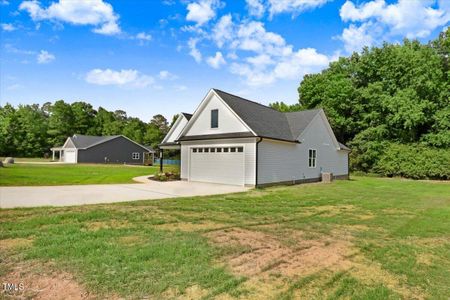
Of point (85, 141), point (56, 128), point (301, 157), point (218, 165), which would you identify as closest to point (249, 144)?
point (218, 165)

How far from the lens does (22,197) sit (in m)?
9.89

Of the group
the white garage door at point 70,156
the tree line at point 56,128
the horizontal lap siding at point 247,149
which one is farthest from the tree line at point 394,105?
the tree line at point 56,128

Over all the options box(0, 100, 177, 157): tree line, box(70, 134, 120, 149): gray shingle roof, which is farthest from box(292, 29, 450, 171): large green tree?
box(0, 100, 177, 157): tree line

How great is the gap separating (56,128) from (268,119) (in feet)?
189

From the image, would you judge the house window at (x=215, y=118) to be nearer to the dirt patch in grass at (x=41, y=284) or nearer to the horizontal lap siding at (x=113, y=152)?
the dirt patch in grass at (x=41, y=284)

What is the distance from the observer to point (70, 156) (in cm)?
4484

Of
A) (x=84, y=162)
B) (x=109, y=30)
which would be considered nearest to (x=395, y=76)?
(x=109, y=30)

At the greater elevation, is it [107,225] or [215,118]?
[215,118]

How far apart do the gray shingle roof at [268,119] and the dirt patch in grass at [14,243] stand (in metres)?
11.8

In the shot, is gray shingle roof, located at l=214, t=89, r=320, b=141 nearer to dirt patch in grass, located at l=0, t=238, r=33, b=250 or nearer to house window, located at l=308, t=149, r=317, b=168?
house window, located at l=308, t=149, r=317, b=168

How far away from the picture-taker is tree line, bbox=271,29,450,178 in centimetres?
2589

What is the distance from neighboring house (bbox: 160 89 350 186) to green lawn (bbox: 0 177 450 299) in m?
7.75

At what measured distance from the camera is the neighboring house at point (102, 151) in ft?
144

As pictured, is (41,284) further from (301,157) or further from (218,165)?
(301,157)
